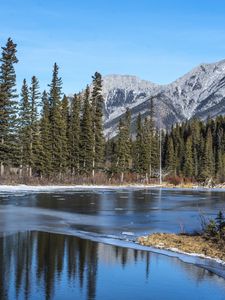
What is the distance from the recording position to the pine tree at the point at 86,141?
8669 centimetres

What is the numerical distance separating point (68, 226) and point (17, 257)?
336 inches

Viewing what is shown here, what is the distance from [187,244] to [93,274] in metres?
5.67

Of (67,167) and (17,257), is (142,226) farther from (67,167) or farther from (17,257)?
(67,167)

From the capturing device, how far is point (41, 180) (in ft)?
222

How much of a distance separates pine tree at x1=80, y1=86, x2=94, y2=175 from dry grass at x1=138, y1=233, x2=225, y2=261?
6722 cm

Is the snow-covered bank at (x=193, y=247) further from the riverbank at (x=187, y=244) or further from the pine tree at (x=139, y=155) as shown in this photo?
the pine tree at (x=139, y=155)

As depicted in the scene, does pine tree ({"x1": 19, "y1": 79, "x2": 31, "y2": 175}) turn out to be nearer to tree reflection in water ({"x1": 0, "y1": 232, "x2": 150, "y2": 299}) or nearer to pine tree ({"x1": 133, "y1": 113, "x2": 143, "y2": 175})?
pine tree ({"x1": 133, "y1": 113, "x2": 143, "y2": 175})

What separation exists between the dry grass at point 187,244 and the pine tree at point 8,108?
152ft

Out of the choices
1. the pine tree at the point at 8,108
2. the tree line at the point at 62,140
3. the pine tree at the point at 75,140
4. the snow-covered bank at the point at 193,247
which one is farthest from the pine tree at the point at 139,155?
the snow-covered bank at the point at 193,247

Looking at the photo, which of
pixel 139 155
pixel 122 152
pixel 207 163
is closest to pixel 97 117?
pixel 122 152

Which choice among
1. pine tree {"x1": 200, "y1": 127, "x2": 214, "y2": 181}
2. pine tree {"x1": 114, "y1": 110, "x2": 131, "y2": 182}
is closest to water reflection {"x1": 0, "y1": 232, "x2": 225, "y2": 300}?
pine tree {"x1": 114, "y1": 110, "x2": 131, "y2": 182}

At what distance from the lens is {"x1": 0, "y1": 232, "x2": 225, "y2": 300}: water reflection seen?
35.7ft

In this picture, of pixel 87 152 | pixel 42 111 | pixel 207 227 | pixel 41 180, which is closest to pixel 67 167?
pixel 87 152

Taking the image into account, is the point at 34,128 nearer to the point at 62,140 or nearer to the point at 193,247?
the point at 62,140
